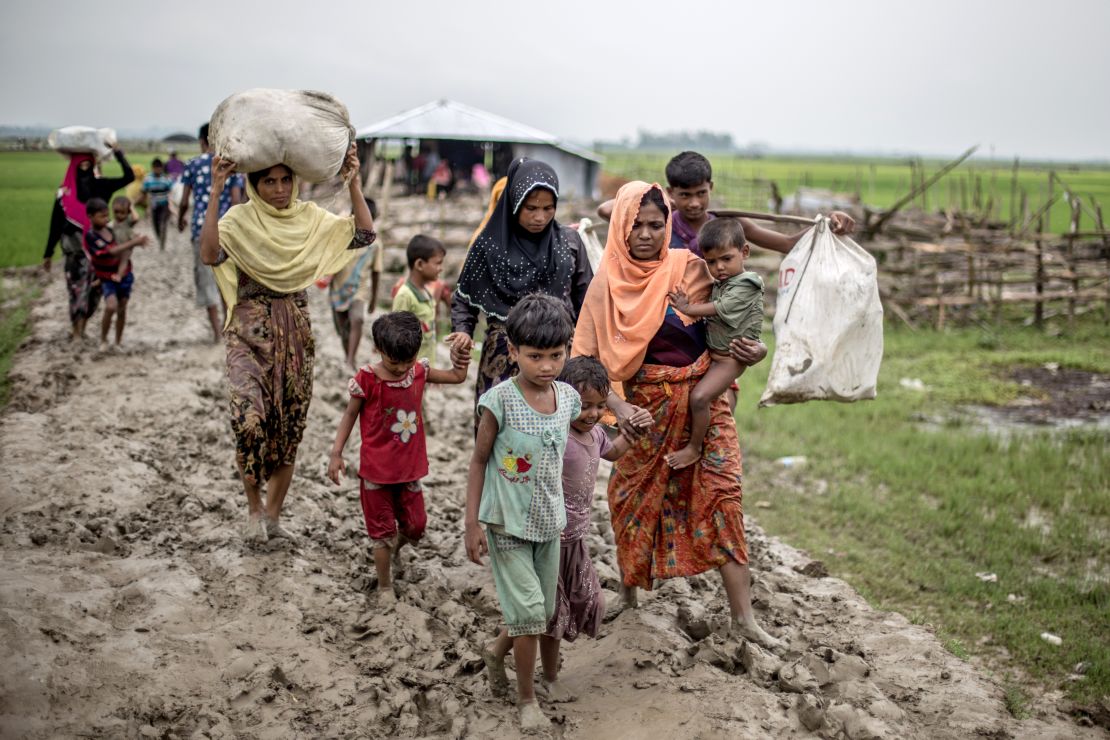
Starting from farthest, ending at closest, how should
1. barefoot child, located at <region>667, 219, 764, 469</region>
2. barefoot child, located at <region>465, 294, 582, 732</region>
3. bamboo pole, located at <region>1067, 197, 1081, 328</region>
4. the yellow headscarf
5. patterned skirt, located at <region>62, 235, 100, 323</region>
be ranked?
bamboo pole, located at <region>1067, 197, 1081, 328</region>
patterned skirt, located at <region>62, 235, 100, 323</region>
the yellow headscarf
barefoot child, located at <region>667, 219, 764, 469</region>
barefoot child, located at <region>465, 294, 582, 732</region>

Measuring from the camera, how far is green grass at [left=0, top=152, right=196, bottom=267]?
5410 mm

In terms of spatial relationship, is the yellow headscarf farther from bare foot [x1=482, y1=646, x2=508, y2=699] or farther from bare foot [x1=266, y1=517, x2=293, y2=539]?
bare foot [x1=482, y1=646, x2=508, y2=699]

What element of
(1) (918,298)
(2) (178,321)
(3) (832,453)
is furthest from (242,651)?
(1) (918,298)

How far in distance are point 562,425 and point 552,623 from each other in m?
0.70

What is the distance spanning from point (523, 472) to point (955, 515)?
4.06 meters

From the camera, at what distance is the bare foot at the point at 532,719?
2.87m

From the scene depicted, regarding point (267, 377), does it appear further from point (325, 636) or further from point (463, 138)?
point (463, 138)

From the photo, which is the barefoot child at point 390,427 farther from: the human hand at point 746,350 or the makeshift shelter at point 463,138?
the makeshift shelter at point 463,138

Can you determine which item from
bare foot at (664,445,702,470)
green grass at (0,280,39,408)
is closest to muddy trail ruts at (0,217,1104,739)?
bare foot at (664,445,702,470)

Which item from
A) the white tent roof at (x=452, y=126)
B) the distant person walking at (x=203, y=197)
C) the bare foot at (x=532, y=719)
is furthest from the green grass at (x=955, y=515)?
the white tent roof at (x=452, y=126)

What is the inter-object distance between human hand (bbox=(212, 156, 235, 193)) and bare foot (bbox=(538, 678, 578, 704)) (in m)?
2.35

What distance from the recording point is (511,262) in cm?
368

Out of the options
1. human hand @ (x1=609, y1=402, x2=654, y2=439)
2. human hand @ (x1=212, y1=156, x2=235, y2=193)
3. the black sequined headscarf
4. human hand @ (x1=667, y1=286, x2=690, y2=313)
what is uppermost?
human hand @ (x1=212, y1=156, x2=235, y2=193)

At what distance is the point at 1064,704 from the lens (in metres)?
3.67
